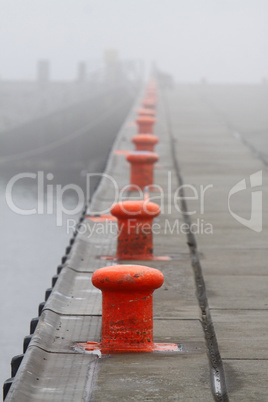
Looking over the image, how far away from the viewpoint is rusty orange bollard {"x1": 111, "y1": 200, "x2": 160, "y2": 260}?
9.22 meters

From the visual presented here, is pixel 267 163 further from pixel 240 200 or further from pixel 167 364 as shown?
pixel 167 364

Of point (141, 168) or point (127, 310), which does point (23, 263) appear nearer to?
point (141, 168)

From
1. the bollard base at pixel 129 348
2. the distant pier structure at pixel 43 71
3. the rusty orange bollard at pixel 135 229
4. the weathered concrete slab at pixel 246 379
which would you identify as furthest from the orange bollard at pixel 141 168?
the distant pier structure at pixel 43 71

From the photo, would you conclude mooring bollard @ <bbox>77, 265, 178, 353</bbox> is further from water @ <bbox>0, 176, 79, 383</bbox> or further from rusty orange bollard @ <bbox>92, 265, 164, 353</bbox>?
water @ <bbox>0, 176, 79, 383</bbox>

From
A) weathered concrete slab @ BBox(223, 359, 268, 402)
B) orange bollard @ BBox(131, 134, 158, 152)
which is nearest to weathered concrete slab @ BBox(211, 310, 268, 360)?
weathered concrete slab @ BBox(223, 359, 268, 402)

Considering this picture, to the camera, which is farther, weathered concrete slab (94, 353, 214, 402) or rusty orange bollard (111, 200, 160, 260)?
rusty orange bollard (111, 200, 160, 260)

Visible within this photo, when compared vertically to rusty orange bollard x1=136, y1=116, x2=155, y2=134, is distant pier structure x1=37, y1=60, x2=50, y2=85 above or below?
below

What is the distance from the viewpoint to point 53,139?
136 ft

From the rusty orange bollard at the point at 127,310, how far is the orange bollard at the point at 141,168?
25.4 feet

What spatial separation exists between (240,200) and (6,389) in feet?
28.1

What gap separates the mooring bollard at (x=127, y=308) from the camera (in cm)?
626

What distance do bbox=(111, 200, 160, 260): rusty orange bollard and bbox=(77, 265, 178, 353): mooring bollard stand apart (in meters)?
2.87

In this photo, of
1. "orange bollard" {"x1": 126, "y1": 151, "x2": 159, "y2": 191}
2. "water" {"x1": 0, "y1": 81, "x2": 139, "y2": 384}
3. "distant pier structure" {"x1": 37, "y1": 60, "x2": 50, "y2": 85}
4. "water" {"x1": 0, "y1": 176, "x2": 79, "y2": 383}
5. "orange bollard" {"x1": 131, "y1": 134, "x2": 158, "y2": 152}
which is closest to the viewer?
"water" {"x1": 0, "y1": 176, "x2": 79, "y2": 383}

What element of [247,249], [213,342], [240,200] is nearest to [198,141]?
[240,200]
